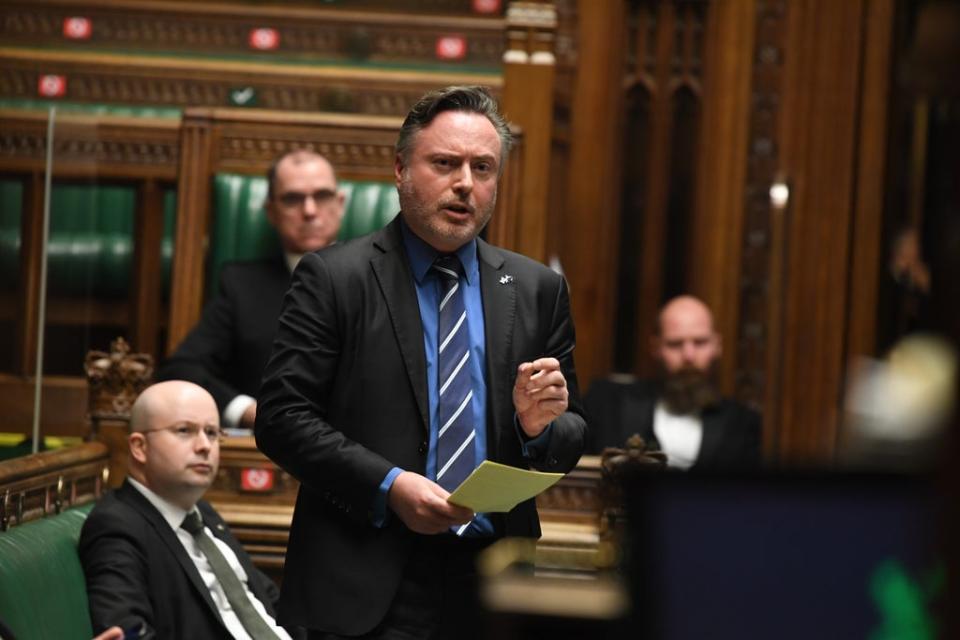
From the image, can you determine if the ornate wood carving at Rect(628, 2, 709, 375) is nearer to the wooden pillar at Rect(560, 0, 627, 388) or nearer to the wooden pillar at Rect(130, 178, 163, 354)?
the wooden pillar at Rect(560, 0, 627, 388)

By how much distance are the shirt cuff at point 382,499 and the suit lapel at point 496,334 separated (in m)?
0.17

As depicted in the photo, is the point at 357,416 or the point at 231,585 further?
the point at 231,585

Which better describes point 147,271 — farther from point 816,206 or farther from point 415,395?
point 415,395

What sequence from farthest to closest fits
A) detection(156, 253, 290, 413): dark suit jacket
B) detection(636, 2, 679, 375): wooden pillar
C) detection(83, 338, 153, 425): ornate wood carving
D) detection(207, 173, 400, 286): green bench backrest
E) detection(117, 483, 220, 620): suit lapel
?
detection(636, 2, 679, 375): wooden pillar < detection(207, 173, 400, 286): green bench backrest < detection(156, 253, 290, 413): dark suit jacket < detection(83, 338, 153, 425): ornate wood carving < detection(117, 483, 220, 620): suit lapel

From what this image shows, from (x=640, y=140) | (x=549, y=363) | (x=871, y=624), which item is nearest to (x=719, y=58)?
(x=640, y=140)

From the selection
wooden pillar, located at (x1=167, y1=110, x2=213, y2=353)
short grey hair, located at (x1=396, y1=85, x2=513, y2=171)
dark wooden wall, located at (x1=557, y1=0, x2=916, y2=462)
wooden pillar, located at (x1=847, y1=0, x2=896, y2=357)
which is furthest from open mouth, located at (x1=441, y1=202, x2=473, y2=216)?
wooden pillar, located at (x1=847, y1=0, x2=896, y2=357)

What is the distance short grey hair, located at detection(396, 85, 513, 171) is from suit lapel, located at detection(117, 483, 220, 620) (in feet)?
3.88

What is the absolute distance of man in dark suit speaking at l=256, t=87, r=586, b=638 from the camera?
2.12m

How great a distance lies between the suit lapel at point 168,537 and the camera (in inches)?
122

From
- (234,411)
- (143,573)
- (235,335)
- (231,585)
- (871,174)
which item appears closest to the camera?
(143,573)

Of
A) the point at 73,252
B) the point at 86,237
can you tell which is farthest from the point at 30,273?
the point at 86,237

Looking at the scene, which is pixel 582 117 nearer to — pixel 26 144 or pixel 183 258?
pixel 183 258

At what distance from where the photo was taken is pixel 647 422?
426 cm

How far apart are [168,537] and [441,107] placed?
1282 mm
